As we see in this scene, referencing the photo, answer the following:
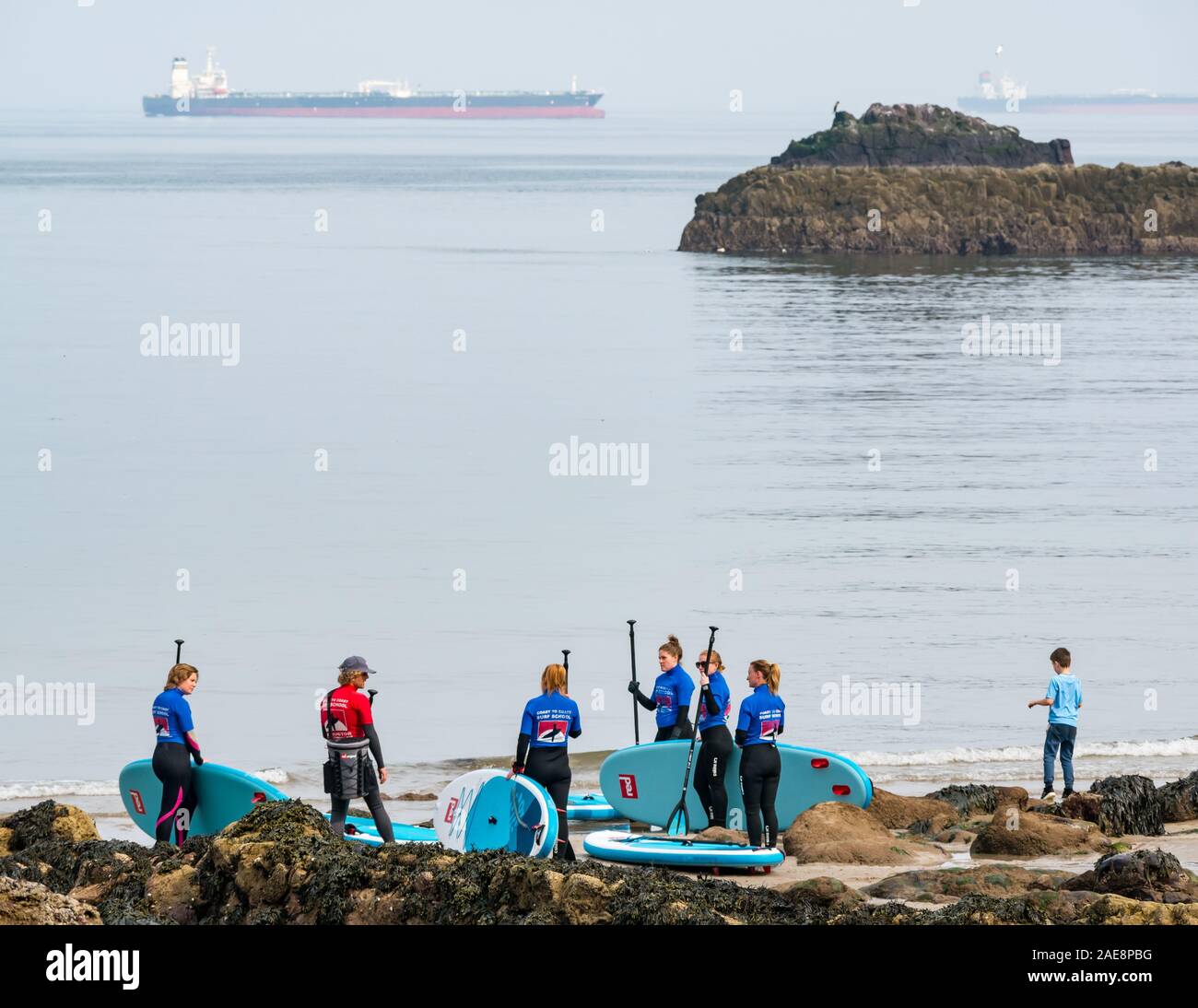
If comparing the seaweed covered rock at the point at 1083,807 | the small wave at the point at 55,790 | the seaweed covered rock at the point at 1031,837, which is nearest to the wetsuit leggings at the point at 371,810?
the seaweed covered rock at the point at 1031,837

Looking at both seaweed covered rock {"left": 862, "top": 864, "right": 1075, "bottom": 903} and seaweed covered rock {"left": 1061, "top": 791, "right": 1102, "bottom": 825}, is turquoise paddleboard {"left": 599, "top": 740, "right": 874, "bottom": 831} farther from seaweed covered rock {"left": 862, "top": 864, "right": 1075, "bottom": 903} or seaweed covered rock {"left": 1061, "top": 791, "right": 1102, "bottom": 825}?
seaweed covered rock {"left": 862, "top": 864, "right": 1075, "bottom": 903}

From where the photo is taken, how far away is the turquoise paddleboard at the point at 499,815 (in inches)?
512

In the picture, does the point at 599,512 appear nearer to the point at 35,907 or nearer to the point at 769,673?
the point at 769,673

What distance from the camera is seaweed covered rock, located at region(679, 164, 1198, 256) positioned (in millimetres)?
94500

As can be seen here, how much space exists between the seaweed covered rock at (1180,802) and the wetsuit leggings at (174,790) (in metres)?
A: 7.72

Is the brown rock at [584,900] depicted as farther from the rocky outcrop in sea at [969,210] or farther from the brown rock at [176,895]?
the rocky outcrop in sea at [969,210]

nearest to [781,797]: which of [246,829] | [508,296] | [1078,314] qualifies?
[246,829]

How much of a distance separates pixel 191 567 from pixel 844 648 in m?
11.7

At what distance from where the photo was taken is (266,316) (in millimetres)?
74125

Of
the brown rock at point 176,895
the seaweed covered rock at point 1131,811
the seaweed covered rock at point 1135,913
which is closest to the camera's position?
the seaweed covered rock at point 1135,913

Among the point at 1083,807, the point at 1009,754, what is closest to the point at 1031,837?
the point at 1083,807

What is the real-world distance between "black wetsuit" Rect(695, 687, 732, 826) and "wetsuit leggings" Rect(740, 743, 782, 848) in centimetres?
70
